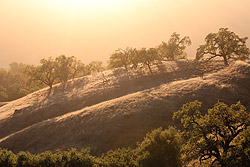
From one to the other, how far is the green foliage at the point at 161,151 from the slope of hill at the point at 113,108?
11.6 m

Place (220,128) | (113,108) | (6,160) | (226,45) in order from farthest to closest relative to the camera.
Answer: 1. (226,45)
2. (113,108)
3. (6,160)
4. (220,128)

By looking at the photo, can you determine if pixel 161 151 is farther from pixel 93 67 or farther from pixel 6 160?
pixel 93 67

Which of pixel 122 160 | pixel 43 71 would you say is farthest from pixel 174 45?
pixel 122 160

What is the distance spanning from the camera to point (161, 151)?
2359 centimetres

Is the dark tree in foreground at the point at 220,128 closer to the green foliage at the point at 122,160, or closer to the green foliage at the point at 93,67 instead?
the green foliage at the point at 122,160

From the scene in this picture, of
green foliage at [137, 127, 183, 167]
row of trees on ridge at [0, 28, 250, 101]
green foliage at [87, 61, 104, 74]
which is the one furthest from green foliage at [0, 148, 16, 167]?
green foliage at [87, 61, 104, 74]

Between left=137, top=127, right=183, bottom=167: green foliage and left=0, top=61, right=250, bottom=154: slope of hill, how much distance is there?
455 inches

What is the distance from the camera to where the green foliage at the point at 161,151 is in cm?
2316

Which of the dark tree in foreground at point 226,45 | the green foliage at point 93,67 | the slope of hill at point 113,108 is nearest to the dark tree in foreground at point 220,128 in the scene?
the slope of hill at point 113,108

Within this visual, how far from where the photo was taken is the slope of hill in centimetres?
3866

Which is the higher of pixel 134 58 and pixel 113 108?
pixel 134 58

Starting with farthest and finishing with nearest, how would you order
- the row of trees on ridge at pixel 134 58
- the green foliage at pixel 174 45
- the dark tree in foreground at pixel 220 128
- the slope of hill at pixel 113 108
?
the green foliage at pixel 174 45 < the row of trees on ridge at pixel 134 58 < the slope of hill at pixel 113 108 < the dark tree in foreground at pixel 220 128

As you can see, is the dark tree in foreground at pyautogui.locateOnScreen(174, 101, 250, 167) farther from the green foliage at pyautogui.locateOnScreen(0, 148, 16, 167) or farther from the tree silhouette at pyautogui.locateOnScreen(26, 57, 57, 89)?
the tree silhouette at pyautogui.locateOnScreen(26, 57, 57, 89)

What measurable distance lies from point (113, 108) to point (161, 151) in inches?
924
